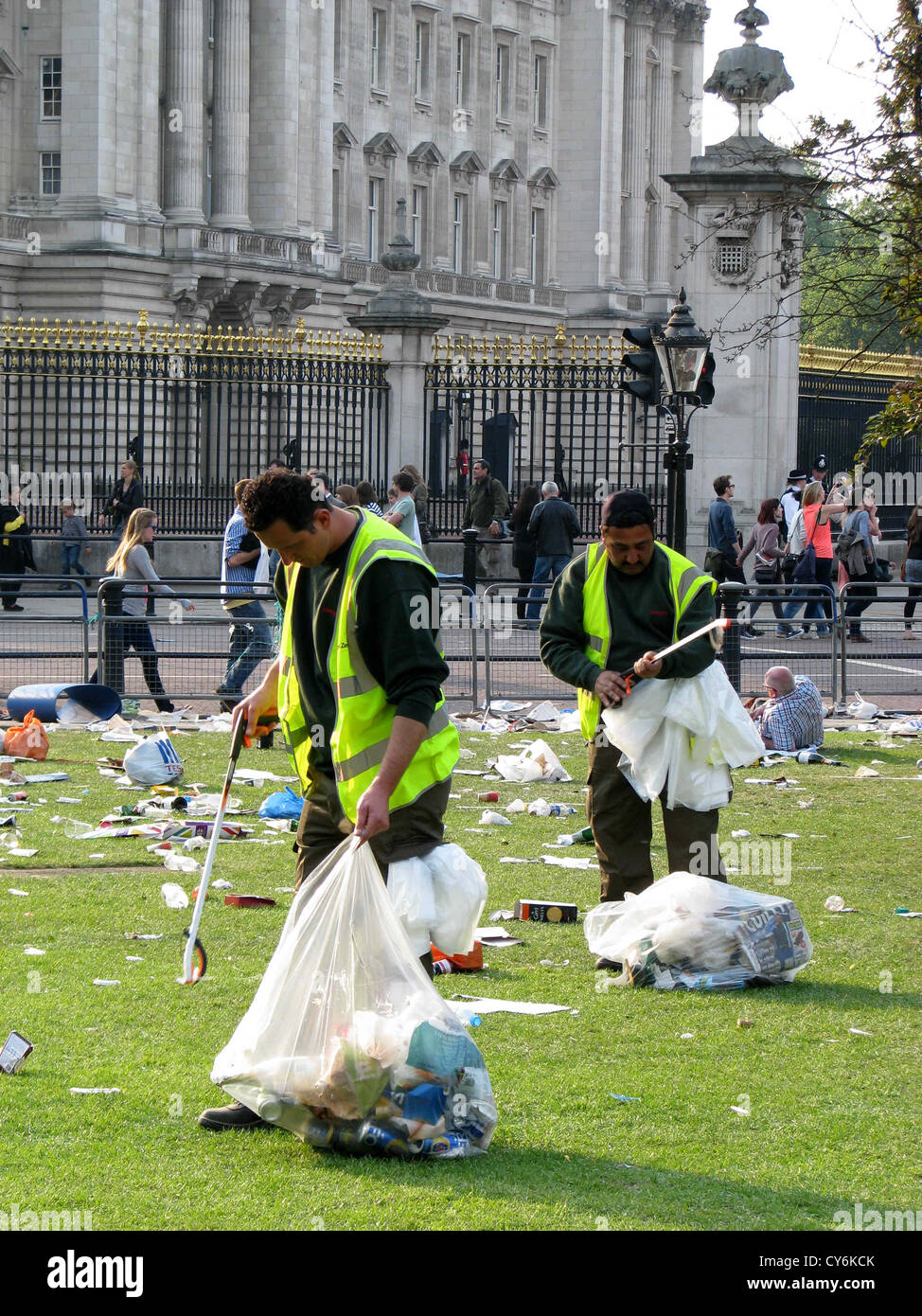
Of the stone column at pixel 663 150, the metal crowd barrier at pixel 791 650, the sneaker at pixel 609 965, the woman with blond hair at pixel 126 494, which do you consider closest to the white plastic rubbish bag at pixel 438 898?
the sneaker at pixel 609 965

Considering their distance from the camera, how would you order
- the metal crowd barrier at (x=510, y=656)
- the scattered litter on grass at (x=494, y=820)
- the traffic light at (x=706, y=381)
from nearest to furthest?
the scattered litter on grass at (x=494, y=820) → the metal crowd barrier at (x=510, y=656) → the traffic light at (x=706, y=381)

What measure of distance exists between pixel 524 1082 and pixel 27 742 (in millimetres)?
7792

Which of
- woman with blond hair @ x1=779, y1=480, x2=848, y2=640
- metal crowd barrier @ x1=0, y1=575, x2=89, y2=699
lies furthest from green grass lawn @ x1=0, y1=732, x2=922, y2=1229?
woman with blond hair @ x1=779, y1=480, x2=848, y2=640

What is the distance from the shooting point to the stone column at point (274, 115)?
55812mm

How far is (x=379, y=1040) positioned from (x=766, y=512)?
58.0 ft

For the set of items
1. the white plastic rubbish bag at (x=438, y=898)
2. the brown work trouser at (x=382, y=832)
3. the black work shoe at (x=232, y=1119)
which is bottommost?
the black work shoe at (x=232, y=1119)

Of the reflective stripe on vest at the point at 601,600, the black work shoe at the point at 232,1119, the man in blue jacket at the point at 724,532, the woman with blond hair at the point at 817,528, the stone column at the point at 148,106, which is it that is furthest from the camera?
the stone column at the point at 148,106

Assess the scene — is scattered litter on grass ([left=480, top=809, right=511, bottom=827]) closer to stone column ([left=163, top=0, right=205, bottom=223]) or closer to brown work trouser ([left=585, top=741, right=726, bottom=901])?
brown work trouser ([left=585, top=741, right=726, bottom=901])

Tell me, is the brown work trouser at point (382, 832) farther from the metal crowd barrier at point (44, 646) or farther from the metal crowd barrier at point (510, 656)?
the metal crowd barrier at point (510, 656)

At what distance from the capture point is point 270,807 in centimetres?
1123

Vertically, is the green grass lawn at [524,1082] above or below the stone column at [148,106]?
below

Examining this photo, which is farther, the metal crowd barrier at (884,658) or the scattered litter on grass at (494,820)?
the metal crowd barrier at (884,658)
